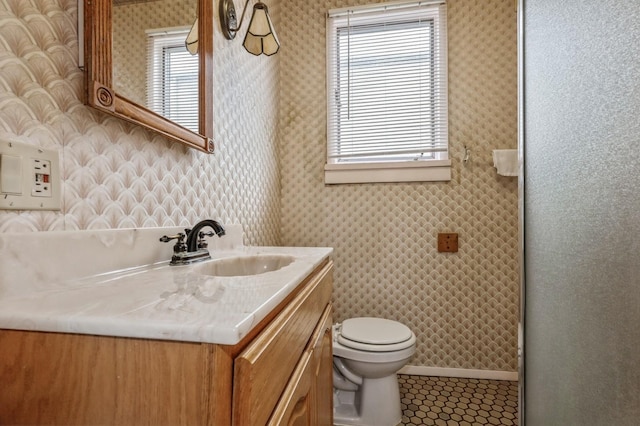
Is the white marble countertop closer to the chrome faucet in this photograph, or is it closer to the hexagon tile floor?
the chrome faucet

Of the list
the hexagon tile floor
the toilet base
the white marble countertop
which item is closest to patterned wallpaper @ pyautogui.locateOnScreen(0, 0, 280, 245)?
the white marble countertop

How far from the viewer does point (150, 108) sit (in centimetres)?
92

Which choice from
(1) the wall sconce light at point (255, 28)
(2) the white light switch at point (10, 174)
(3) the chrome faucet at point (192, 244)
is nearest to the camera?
(2) the white light switch at point (10, 174)

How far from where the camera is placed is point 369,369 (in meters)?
1.51

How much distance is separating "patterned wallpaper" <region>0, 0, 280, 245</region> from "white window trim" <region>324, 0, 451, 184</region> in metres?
0.76

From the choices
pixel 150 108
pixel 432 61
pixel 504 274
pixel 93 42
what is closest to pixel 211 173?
pixel 150 108

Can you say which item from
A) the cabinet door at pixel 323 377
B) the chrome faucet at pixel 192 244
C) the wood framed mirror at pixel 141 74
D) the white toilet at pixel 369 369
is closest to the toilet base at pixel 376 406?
the white toilet at pixel 369 369

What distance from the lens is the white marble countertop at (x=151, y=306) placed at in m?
0.42

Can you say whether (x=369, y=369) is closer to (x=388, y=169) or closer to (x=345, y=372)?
(x=345, y=372)

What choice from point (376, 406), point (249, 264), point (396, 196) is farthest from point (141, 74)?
point (376, 406)

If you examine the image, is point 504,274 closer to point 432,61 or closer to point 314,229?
point 314,229

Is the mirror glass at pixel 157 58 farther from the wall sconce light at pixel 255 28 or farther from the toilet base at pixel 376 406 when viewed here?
the toilet base at pixel 376 406

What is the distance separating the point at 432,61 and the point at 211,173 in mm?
1601

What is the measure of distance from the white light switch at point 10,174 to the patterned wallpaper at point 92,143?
0.04 m
